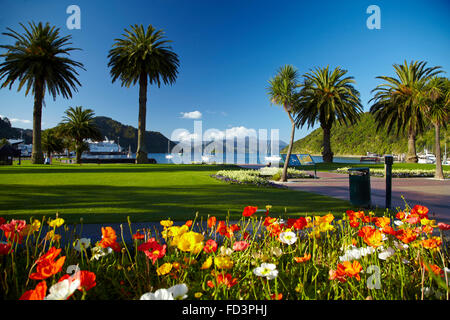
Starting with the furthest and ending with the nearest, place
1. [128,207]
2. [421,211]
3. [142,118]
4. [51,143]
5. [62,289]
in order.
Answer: [51,143], [142,118], [128,207], [421,211], [62,289]

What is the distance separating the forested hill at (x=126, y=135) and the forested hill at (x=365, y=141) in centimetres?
9028

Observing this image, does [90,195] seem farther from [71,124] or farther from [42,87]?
[71,124]

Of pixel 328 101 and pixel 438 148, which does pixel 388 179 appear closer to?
pixel 438 148

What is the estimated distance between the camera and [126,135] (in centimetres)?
15200

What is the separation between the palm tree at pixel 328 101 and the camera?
104ft

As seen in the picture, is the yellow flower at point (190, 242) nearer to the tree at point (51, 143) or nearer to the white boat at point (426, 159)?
the white boat at point (426, 159)

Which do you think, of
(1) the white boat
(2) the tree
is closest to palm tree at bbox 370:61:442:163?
(1) the white boat

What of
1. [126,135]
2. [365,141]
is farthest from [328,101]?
[126,135]

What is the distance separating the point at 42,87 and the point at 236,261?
3609 cm

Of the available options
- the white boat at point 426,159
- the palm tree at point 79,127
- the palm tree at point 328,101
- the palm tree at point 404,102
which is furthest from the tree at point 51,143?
the white boat at point 426,159

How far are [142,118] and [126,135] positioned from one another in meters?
131

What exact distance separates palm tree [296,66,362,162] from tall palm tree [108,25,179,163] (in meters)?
18.3
